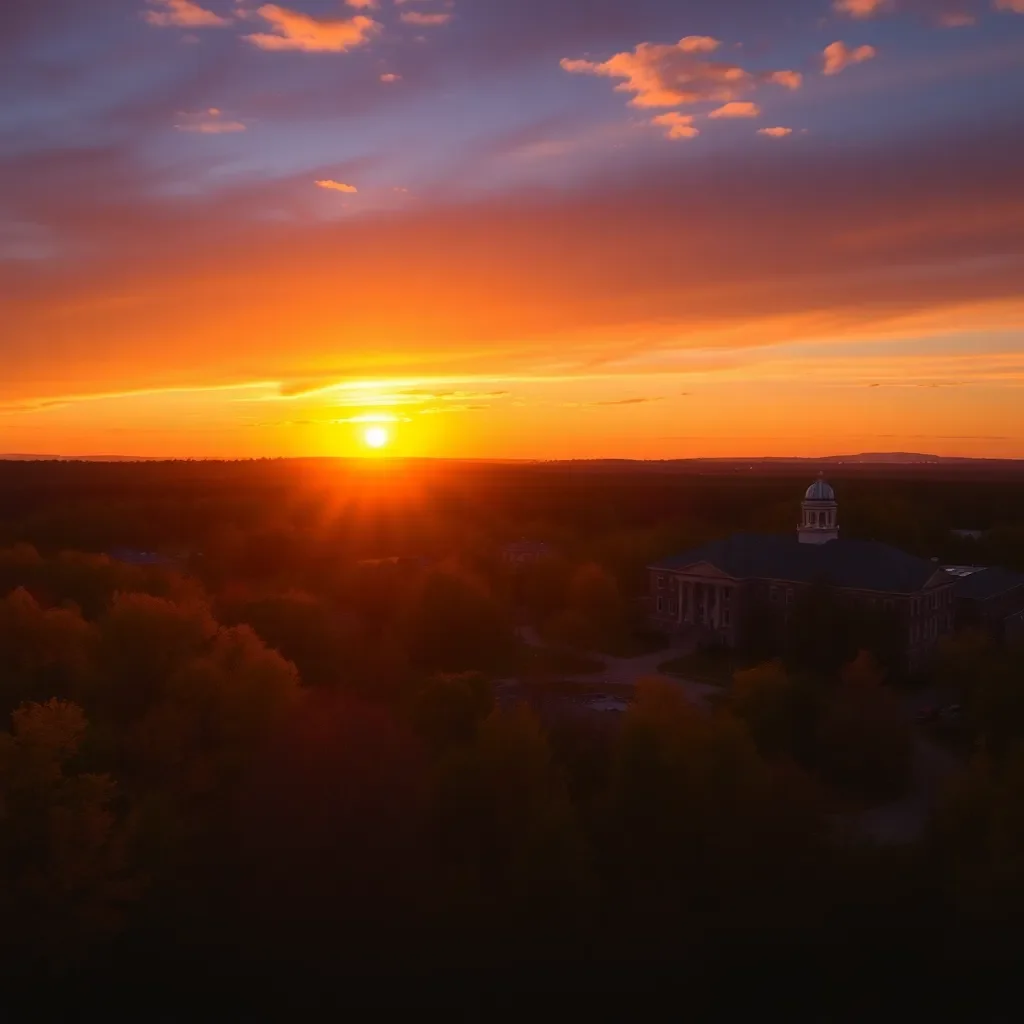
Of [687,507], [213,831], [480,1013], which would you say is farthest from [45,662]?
[687,507]

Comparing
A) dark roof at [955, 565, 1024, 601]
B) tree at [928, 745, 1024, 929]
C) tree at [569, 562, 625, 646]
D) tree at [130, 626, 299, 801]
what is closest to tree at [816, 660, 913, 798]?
tree at [928, 745, 1024, 929]

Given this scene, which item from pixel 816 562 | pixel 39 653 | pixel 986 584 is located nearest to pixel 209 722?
pixel 39 653

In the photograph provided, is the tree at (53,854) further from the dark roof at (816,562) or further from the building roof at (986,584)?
the building roof at (986,584)

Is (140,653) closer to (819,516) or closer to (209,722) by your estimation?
(209,722)

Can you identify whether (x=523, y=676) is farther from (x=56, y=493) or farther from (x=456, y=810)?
(x=56, y=493)

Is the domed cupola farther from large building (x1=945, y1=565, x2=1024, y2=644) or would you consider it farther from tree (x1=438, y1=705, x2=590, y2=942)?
tree (x1=438, y1=705, x2=590, y2=942)

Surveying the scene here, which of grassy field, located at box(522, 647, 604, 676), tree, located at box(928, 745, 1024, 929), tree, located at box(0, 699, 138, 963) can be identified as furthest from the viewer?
grassy field, located at box(522, 647, 604, 676)

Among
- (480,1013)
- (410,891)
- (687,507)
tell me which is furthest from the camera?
(687,507)
